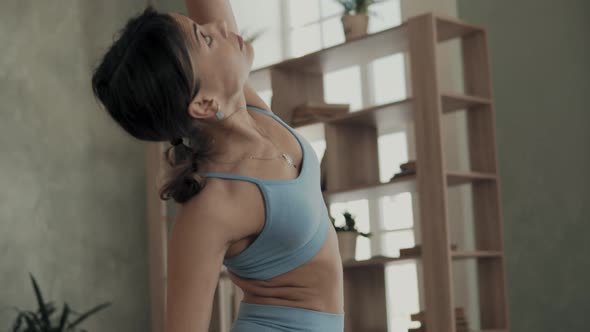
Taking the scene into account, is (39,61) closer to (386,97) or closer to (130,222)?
(130,222)

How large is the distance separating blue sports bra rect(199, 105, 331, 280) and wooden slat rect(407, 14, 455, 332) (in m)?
2.90

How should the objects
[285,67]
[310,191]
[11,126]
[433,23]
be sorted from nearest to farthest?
[310,191], [433,23], [285,67], [11,126]

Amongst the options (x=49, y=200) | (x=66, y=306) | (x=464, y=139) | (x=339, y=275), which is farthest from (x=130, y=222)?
(x=339, y=275)

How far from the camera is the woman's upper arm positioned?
1202mm

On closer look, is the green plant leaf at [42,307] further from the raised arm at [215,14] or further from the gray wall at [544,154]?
the raised arm at [215,14]

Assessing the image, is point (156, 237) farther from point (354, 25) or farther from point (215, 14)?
point (215, 14)

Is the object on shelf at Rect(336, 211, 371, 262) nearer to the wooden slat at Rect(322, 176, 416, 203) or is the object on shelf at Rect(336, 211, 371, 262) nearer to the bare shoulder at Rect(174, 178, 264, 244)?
the wooden slat at Rect(322, 176, 416, 203)

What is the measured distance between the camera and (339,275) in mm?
1400

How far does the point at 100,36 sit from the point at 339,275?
20.3 feet

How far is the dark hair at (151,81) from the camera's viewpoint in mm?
1233

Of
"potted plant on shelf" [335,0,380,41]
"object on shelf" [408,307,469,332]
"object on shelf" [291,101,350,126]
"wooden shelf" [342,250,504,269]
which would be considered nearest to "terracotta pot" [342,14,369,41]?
"potted plant on shelf" [335,0,380,41]

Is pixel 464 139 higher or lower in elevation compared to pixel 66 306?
higher

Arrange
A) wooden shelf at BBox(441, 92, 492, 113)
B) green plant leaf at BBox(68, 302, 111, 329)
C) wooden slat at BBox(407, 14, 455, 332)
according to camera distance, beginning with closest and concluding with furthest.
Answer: wooden slat at BBox(407, 14, 455, 332)
wooden shelf at BBox(441, 92, 492, 113)
green plant leaf at BBox(68, 302, 111, 329)

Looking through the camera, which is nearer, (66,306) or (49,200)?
(66,306)
